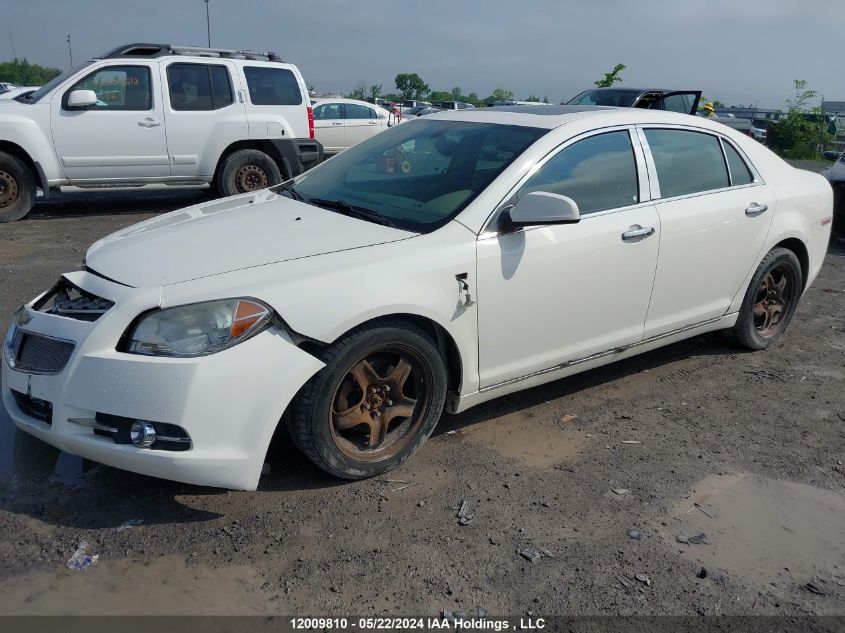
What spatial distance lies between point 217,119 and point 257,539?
26.1 feet

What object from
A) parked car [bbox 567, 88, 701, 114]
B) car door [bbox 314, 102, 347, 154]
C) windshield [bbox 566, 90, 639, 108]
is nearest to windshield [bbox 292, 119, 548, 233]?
parked car [bbox 567, 88, 701, 114]

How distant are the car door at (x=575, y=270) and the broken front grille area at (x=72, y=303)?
5.41 ft

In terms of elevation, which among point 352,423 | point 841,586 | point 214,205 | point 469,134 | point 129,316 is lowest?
point 841,586

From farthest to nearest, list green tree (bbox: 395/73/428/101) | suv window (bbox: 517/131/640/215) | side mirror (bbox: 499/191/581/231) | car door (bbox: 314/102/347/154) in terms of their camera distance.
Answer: green tree (bbox: 395/73/428/101), car door (bbox: 314/102/347/154), suv window (bbox: 517/131/640/215), side mirror (bbox: 499/191/581/231)

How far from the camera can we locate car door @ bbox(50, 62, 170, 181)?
8.87 m

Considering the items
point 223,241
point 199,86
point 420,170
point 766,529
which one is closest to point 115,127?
point 199,86

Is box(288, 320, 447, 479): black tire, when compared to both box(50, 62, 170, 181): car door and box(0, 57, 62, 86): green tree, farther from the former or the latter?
box(0, 57, 62, 86): green tree

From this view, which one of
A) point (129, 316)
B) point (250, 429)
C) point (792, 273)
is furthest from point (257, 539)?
point (792, 273)

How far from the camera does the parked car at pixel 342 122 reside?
1560cm

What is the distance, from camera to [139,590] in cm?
264

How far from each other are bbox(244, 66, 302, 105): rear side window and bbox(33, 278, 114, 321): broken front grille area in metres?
7.40

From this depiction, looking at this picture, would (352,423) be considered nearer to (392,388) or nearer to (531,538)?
(392,388)

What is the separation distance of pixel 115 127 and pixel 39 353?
273 inches

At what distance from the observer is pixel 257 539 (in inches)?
116
